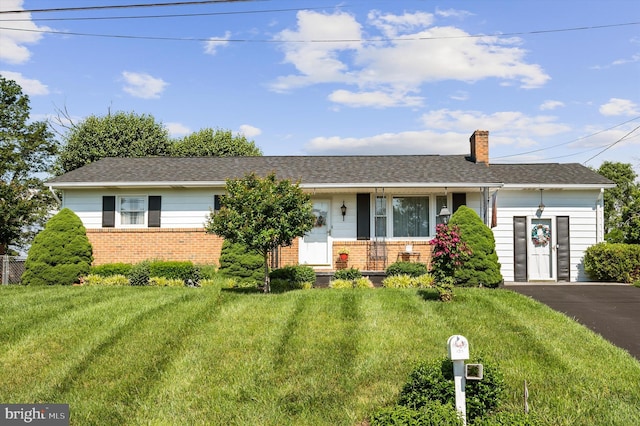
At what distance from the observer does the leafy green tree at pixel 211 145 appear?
35281mm

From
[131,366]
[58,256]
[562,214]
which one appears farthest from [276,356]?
[562,214]

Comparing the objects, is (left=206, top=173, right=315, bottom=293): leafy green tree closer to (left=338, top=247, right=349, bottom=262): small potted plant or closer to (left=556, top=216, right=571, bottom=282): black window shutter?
(left=338, top=247, right=349, bottom=262): small potted plant

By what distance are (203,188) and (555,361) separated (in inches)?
519

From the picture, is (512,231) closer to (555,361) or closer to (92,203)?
(555,361)

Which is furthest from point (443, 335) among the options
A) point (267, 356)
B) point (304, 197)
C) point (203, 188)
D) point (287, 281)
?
point (203, 188)

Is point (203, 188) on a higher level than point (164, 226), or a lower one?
higher

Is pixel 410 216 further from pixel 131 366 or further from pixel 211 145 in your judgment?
pixel 211 145

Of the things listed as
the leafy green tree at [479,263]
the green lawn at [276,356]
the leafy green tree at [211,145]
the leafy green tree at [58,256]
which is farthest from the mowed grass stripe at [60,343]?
the leafy green tree at [211,145]

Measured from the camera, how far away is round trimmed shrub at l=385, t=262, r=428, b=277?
15.3 meters

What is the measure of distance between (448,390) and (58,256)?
44.2 ft

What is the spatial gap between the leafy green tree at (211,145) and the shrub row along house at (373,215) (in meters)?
17.4

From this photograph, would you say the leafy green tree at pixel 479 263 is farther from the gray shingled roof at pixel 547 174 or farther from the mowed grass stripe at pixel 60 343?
the mowed grass stripe at pixel 60 343

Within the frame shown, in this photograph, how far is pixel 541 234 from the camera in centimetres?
1725

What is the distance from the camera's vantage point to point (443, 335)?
8.01m
